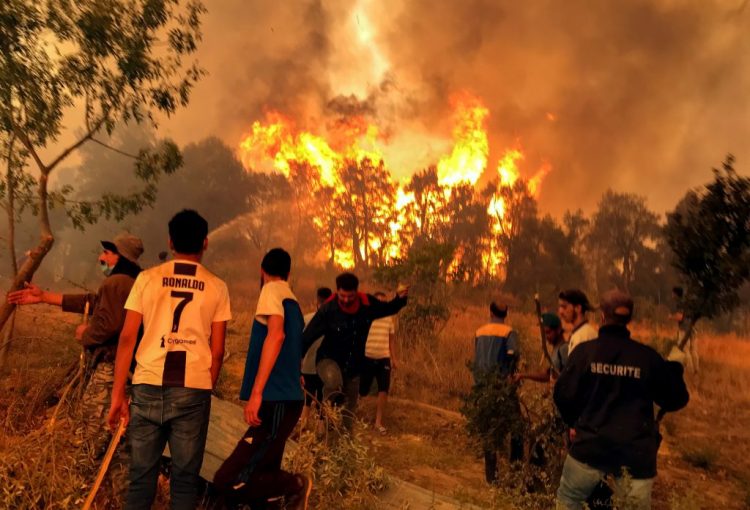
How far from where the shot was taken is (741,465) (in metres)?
8.18

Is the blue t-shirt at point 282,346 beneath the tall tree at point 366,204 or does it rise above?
beneath

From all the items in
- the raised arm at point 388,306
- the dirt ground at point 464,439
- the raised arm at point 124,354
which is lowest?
the dirt ground at point 464,439

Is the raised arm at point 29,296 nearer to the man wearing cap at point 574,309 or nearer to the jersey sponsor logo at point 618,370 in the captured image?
the jersey sponsor logo at point 618,370

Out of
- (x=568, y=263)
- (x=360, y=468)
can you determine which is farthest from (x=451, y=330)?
(x=568, y=263)

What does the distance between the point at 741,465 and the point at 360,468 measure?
6.92 meters

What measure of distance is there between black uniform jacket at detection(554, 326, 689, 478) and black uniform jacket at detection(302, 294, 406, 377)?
2.28m

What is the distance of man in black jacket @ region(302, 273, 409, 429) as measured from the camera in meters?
5.41

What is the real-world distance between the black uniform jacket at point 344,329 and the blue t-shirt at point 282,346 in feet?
5.30

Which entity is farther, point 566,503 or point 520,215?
point 520,215

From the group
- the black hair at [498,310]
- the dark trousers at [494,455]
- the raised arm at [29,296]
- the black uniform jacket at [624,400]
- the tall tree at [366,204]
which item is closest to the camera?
the black uniform jacket at [624,400]

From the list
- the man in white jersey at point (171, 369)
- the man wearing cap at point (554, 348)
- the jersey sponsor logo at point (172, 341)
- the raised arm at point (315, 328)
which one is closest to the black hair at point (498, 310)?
the man wearing cap at point (554, 348)

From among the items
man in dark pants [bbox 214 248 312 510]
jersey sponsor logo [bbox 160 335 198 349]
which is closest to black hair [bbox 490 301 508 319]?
man in dark pants [bbox 214 248 312 510]

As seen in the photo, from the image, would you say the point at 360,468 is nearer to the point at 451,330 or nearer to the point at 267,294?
the point at 267,294

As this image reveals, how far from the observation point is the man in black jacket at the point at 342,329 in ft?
17.7
